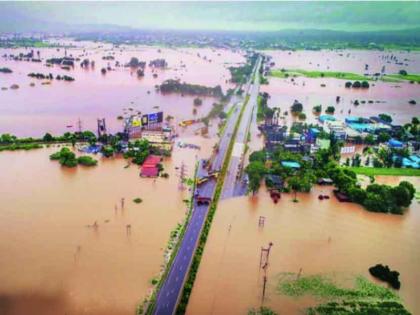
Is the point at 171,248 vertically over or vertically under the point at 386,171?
under

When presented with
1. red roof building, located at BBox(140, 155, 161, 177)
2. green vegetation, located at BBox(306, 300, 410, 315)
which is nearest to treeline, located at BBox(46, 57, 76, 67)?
red roof building, located at BBox(140, 155, 161, 177)

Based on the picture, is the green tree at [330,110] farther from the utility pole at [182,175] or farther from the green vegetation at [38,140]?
the green vegetation at [38,140]

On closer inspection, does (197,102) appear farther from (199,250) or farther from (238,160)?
(199,250)

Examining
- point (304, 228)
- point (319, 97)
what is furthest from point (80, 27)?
point (304, 228)

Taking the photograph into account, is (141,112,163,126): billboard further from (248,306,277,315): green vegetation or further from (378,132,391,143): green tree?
(248,306,277,315): green vegetation

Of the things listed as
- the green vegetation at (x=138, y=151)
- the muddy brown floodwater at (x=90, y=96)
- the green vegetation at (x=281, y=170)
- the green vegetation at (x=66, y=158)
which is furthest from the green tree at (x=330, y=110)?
the green vegetation at (x=66, y=158)

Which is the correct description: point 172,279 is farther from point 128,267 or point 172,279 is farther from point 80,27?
point 80,27

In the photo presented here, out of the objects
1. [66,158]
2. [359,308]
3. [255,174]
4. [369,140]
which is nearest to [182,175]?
[255,174]
